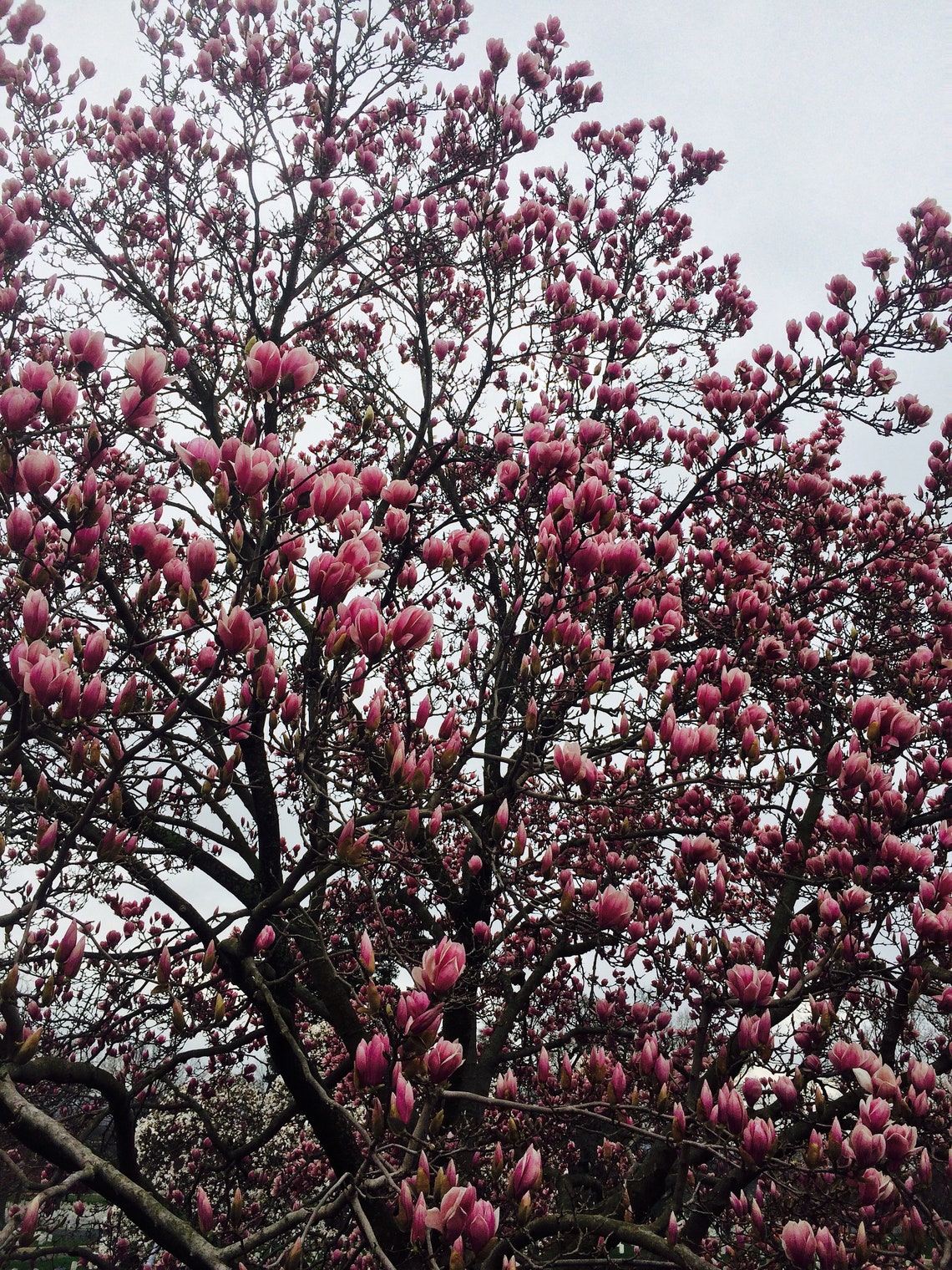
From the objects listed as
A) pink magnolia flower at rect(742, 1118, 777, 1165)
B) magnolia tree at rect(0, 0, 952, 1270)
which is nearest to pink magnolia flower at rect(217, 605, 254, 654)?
magnolia tree at rect(0, 0, 952, 1270)

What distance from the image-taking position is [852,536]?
6.87 meters

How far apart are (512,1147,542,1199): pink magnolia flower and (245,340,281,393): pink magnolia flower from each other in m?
2.53

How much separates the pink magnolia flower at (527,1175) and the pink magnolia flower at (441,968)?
747 mm

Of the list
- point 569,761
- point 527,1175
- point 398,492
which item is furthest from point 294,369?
point 527,1175

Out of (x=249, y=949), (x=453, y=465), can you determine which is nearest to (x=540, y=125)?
(x=453, y=465)

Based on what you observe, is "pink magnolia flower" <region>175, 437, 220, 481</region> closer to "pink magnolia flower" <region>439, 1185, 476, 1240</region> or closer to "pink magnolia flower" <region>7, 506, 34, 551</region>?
"pink magnolia flower" <region>7, 506, 34, 551</region>

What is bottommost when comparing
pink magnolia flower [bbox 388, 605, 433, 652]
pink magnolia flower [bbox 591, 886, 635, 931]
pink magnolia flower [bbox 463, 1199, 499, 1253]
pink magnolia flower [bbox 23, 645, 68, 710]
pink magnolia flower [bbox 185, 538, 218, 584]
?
pink magnolia flower [bbox 463, 1199, 499, 1253]

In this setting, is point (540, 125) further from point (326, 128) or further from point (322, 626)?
point (322, 626)

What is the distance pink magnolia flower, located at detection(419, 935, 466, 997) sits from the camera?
6.72 feet

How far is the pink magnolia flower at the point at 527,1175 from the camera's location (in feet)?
7.77

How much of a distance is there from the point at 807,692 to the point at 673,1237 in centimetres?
381

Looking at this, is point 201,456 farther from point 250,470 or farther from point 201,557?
point 201,557

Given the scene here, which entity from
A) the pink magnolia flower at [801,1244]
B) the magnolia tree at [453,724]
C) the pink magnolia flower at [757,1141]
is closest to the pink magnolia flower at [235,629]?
the magnolia tree at [453,724]

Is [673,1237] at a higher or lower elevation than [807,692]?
lower
